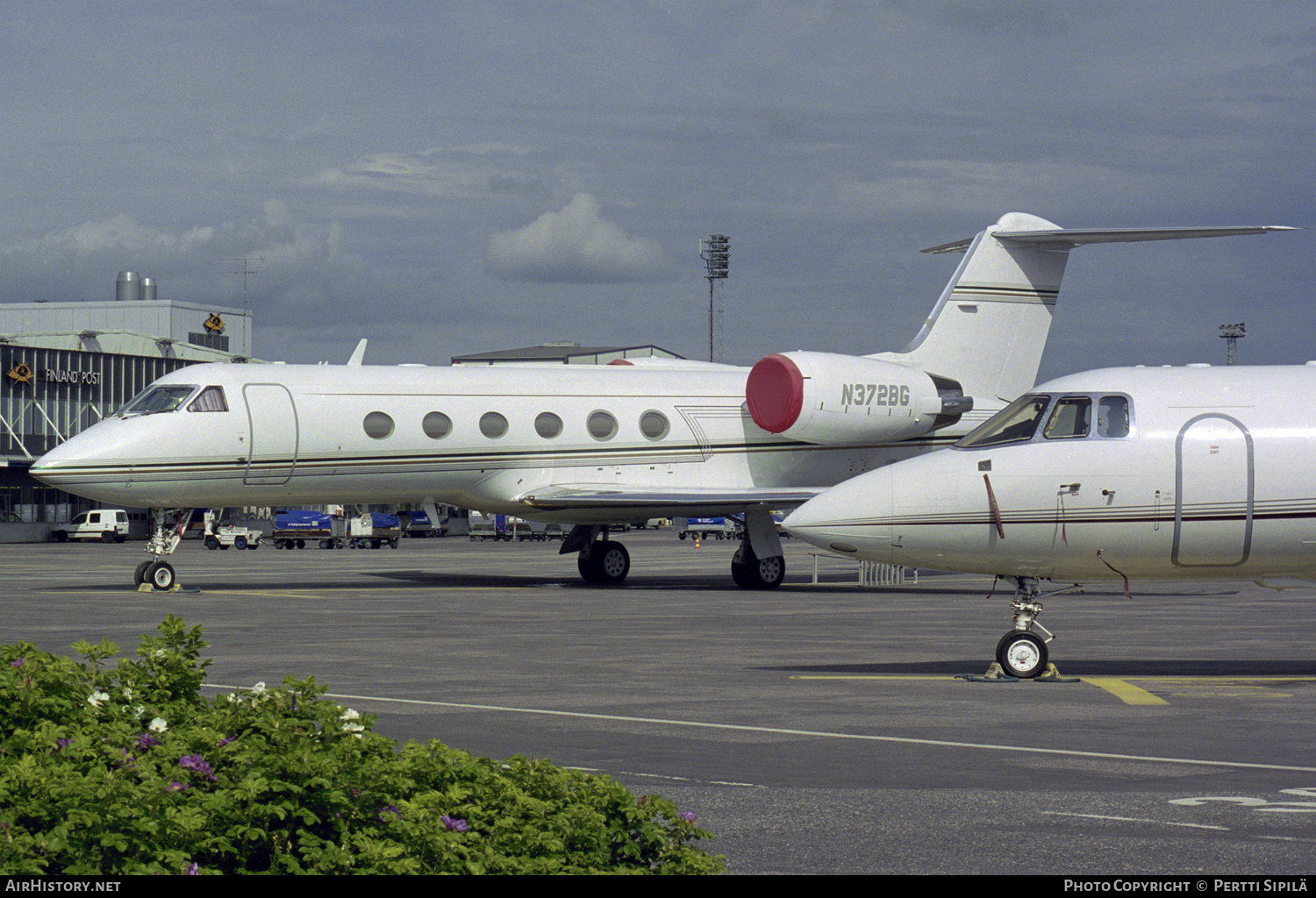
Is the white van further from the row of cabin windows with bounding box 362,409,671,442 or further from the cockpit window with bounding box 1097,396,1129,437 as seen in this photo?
the cockpit window with bounding box 1097,396,1129,437

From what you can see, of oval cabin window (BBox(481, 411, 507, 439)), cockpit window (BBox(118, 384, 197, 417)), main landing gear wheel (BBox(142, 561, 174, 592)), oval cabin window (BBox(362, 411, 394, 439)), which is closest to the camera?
cockpit window (BBox(118, 384, 197, 417))

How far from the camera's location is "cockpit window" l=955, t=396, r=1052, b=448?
13914 millimetres

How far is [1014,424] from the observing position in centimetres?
1402

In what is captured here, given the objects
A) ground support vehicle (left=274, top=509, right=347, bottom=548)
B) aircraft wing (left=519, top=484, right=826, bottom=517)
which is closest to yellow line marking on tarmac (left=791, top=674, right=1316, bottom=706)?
aircraft wing (left=519, top=484, right=826, bottom=517)

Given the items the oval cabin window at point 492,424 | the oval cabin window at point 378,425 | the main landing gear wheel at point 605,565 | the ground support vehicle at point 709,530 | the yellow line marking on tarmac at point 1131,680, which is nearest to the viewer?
the yellow line marking on tarmac at point 1131,680

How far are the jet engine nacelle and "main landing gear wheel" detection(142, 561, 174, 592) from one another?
1141 cm

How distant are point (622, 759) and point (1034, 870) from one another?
3480mm

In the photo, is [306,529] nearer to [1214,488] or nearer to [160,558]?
[160,558]

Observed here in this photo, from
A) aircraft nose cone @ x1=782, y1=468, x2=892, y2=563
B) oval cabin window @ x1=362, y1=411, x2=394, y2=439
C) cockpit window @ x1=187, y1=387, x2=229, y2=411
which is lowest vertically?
aircraft nose cone @ x1=782, y1=468, x2=892, y2=563

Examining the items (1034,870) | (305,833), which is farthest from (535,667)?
(305,833)

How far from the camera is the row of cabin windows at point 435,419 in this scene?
26375 mm

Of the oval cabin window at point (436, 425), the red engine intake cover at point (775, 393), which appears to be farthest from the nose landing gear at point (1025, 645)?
the oval cabin window at point (436, 425)

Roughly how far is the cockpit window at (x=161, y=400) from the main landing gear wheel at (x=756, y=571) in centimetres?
1092

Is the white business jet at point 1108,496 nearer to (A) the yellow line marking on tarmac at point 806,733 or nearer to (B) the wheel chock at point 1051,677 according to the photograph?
(B) the wheel chock at point 1051,677
